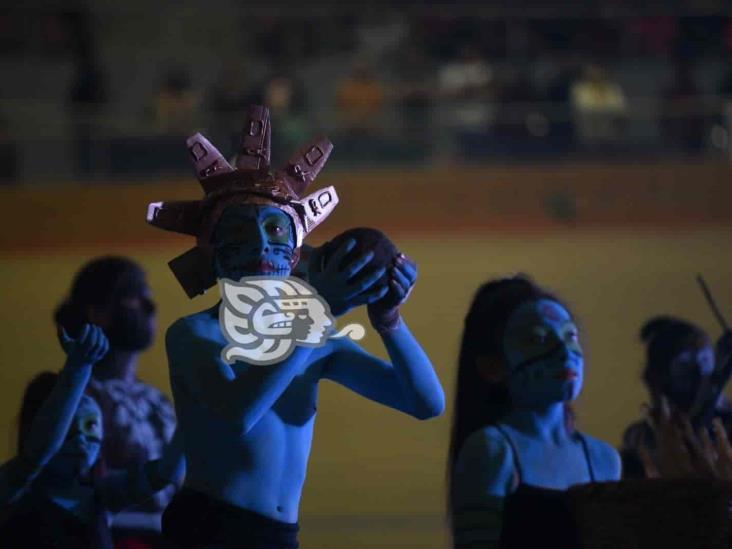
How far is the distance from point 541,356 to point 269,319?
328 millimetres

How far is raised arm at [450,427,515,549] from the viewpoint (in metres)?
1.56

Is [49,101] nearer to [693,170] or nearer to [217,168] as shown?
[693,170]

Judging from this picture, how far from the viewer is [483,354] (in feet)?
5.58

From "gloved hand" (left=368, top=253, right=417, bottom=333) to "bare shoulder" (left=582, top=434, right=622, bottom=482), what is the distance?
311 millimetres

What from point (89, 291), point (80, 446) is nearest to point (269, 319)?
point (80, 446)

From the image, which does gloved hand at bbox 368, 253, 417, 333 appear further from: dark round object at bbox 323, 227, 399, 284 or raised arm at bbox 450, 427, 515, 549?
raised arm at bbox 450, 427, 515, 549

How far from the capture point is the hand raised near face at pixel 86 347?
1741 mm

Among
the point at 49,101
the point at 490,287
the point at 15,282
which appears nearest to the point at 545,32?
the point at 49,101

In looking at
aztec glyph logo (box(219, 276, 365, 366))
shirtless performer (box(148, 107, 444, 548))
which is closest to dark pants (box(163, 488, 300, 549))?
shirtless performer (box(148, 107, 444, 548))

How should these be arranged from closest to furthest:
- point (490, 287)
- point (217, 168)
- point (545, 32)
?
point (217, 168)
point (490, 287)
point (545, 32)

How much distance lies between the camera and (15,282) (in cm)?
286

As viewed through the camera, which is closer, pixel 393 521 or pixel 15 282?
pixel 393 521

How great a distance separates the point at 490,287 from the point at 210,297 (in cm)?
35

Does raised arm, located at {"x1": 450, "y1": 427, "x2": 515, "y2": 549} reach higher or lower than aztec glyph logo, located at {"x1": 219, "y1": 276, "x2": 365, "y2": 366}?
lower
